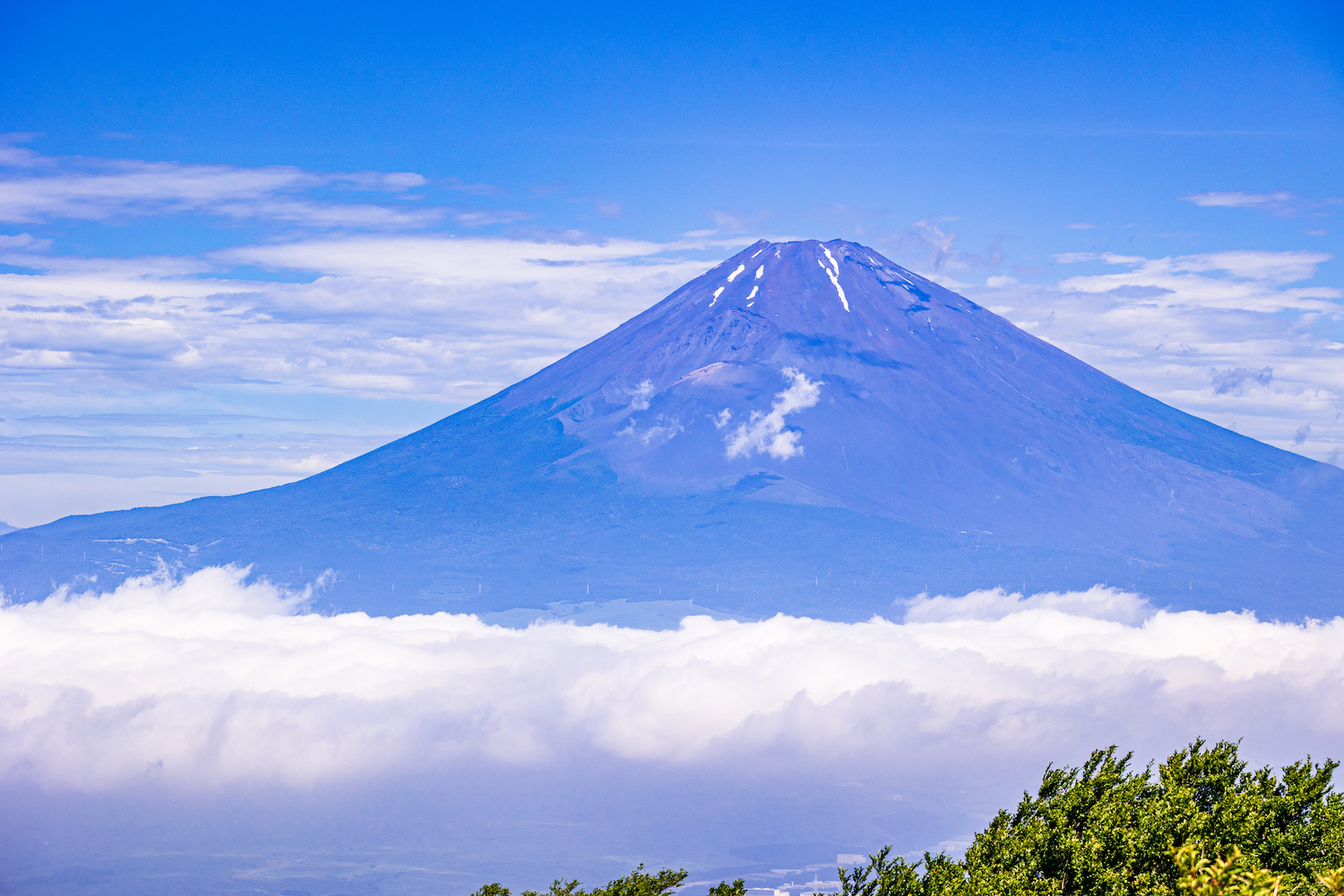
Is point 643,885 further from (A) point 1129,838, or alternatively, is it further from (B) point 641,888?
(A) point 1129,838

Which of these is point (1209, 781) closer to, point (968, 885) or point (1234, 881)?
point (968, 885)

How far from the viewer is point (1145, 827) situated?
67.7 feet

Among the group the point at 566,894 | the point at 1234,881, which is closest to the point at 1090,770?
the point at 566,894

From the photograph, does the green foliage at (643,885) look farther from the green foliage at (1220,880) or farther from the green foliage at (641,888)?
the green foliage at (1220,880)

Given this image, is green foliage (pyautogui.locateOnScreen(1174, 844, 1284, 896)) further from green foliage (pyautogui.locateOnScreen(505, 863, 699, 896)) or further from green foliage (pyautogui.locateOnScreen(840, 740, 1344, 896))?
green foliage (pyautogui.locateOnScreen(505, 863, 699, 896))

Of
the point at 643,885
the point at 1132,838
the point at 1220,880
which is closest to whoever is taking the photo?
the point at 1220,880

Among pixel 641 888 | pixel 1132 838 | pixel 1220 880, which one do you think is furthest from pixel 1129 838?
pixel 1220 880

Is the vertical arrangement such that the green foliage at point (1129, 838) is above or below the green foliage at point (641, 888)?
above

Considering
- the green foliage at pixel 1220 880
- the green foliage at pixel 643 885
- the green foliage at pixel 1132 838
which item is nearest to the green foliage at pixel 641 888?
the green foliage at pixel 643 885

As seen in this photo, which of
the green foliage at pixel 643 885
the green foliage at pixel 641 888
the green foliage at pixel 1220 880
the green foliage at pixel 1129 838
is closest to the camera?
the green foliage at pixel 1220 880

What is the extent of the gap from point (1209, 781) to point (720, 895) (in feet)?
38.3

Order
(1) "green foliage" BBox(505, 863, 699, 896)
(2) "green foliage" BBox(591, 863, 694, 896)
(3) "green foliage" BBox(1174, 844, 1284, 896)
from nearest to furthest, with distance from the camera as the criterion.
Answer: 1. (3) "green foliage" BBox(1174, 844, 1284, 896)
2. (1) "green foliage" BBox(505, 863, 699, 896)
3. (2) "green foliage" BBox(591, 863, 694, 896)

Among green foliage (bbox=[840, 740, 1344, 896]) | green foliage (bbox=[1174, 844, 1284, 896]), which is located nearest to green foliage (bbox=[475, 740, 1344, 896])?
green foliage (bbox=[840, 740, 1344, 896])

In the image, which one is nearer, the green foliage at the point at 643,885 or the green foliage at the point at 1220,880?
the green foliage at the point at 1220,880
